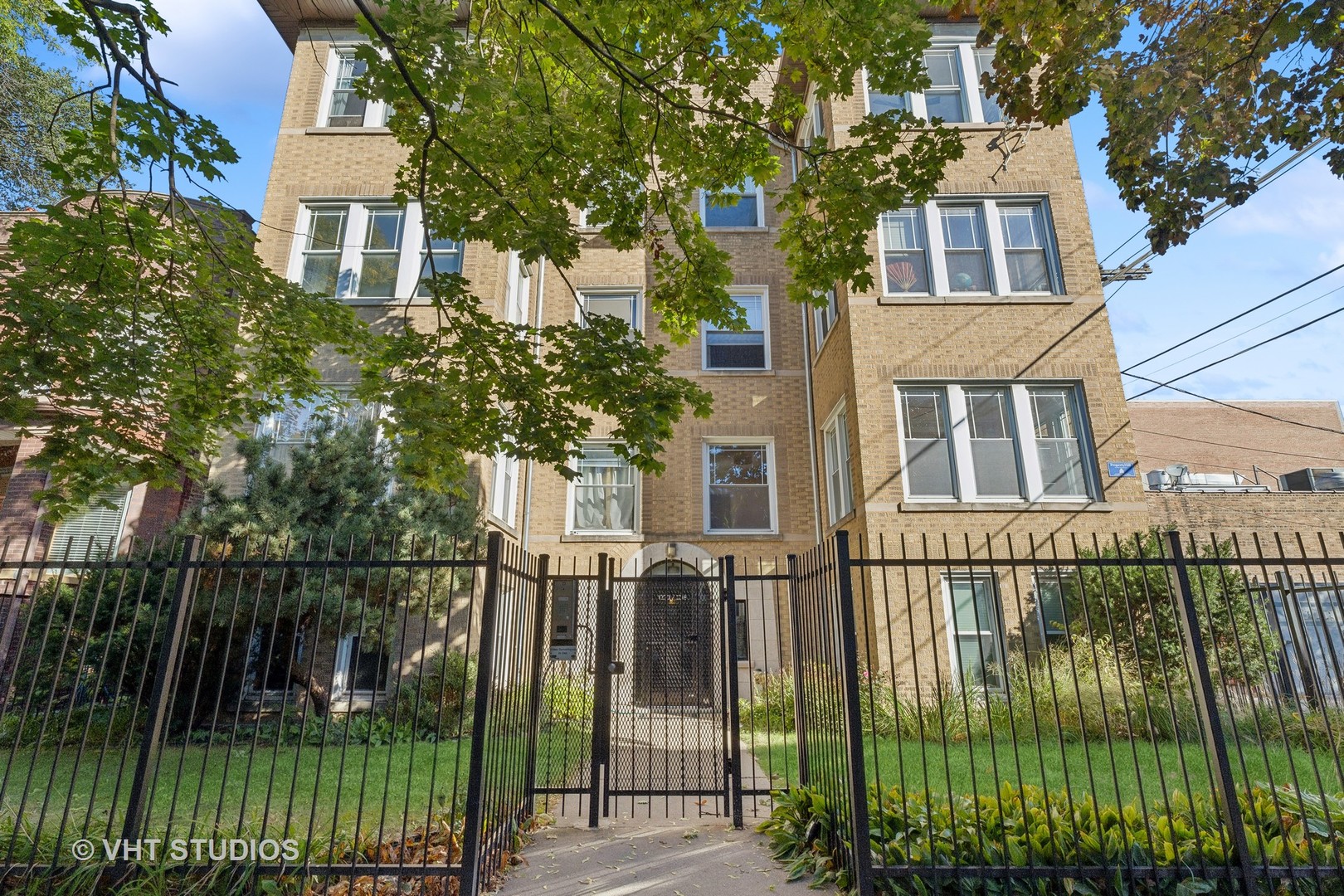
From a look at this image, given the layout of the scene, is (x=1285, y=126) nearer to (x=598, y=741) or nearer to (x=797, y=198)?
(x=797, y=198)

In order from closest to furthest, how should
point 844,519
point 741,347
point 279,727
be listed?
point 279,727
point 844,519
point 741,347

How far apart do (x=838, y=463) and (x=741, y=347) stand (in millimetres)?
3861

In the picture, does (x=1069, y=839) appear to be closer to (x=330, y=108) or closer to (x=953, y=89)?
(x=953, y=89)

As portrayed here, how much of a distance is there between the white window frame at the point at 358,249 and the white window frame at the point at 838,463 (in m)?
7.63

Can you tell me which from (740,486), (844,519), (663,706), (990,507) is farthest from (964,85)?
(663,706)

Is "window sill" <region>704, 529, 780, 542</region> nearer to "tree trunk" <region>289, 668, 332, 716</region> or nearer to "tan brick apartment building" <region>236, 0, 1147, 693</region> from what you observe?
"tan brick apartment building" <region>236, 0, 1147, 693</region>

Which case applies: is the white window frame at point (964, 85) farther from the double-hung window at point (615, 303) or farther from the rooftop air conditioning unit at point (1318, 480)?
the rooftop air conditioning unit at point (1318, 480)

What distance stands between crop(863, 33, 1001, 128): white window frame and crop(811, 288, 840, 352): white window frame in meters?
3.65

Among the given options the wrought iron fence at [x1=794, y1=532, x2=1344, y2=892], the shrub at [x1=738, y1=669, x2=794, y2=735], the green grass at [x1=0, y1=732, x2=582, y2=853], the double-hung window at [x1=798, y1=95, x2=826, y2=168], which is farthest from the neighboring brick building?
the green grass at [x1=0, y1=732, x2=582, y2=853]

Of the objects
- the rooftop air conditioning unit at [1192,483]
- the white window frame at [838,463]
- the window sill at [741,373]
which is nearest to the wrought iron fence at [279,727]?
the white window frame at [838,463]

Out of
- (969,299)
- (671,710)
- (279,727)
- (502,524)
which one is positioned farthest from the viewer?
(502,524)

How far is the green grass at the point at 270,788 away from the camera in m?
4.75

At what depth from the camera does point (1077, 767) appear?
7805 millimetres

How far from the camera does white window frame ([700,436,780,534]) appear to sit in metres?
14.5
